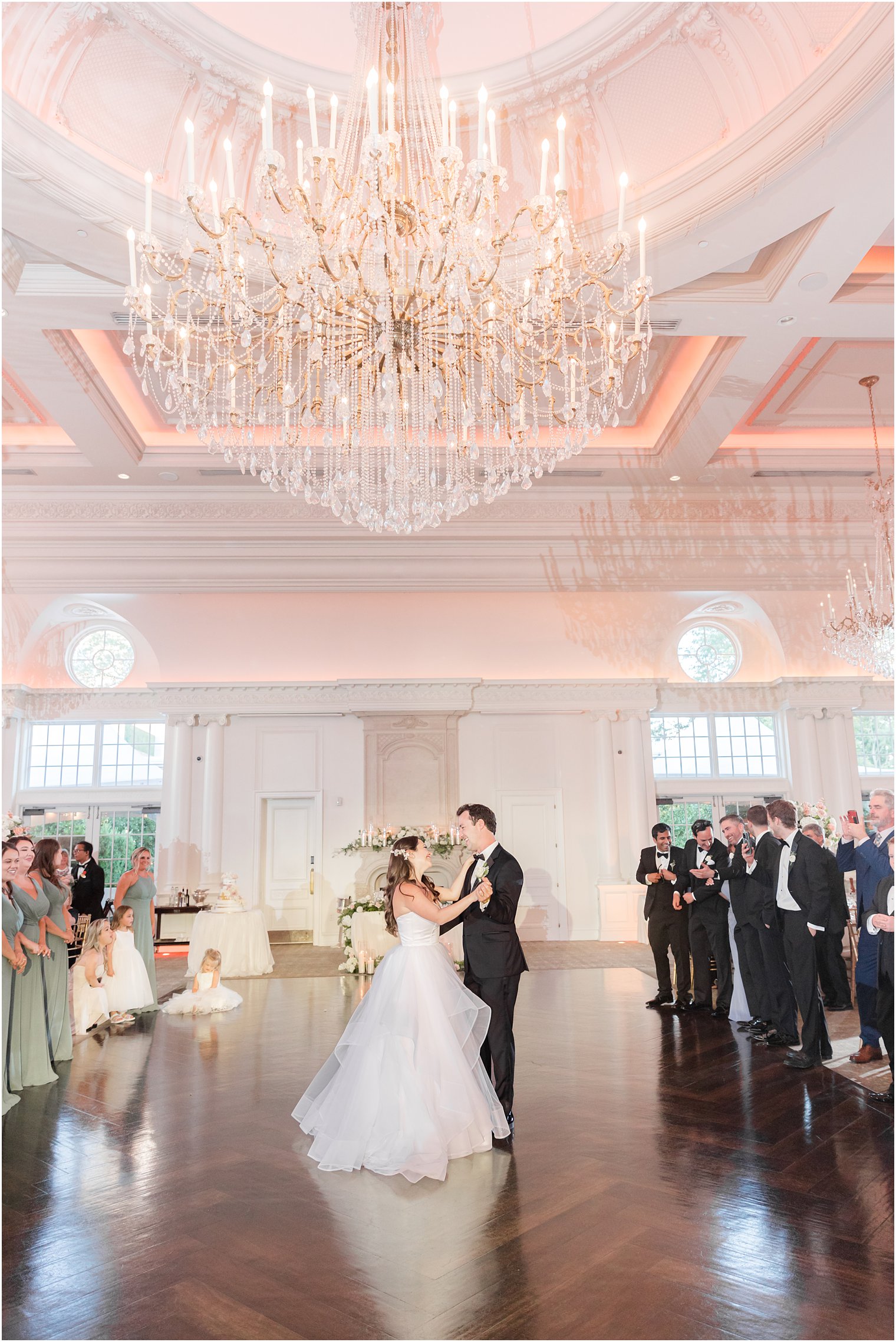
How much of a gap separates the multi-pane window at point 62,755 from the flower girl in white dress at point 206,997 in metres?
6.65

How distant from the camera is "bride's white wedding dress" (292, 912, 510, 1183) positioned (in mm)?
4047

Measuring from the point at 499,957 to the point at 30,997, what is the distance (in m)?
3.25

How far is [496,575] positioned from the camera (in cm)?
1325

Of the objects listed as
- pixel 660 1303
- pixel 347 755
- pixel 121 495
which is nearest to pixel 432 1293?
pixel 660 1303

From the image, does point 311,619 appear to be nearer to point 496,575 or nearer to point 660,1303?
point 496,575

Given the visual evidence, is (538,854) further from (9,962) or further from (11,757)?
(9,962)

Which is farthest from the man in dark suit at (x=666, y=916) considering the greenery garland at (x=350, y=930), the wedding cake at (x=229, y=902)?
the wedding cake at (x=229, y=902)

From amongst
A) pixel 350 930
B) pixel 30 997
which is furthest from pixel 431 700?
pixel 30 997

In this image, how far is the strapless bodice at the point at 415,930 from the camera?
456 cm

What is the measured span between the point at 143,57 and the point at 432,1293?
8021mm

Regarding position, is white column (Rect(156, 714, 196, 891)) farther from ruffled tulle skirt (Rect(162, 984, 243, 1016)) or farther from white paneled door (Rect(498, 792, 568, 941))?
white paneled door (Rect(498, 792, 568, 941))

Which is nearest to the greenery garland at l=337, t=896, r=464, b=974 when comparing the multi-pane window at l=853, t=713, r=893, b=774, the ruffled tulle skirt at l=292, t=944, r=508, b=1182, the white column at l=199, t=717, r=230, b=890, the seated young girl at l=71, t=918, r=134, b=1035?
the white column at l=199, t=717, r=230, b=890

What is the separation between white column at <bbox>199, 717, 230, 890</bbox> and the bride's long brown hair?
8502mm

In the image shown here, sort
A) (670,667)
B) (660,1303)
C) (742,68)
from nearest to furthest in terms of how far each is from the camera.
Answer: (660,1303)
(742,68)
(670,667)
